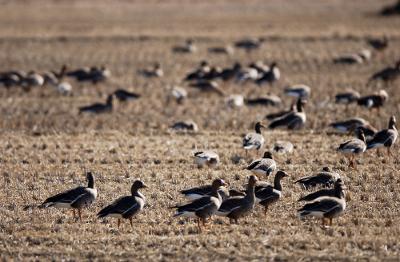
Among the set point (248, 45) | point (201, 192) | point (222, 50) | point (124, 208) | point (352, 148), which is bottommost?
point (124, 208)

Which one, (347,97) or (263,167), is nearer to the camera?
(263,167)

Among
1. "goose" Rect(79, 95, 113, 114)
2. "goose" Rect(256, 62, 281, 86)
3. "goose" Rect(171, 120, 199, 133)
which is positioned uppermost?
"goose" Rect(256, 62, 281, 86)

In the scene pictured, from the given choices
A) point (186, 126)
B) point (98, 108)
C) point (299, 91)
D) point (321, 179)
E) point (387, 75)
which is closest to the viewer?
point (321, 179)

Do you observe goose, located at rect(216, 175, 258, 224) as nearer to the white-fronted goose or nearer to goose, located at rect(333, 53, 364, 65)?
the white-fronted goose

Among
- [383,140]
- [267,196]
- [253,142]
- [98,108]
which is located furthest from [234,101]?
[267,196]

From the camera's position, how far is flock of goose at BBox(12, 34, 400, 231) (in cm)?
1146

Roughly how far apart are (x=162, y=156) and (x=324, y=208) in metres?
6.48

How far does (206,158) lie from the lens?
15680mm

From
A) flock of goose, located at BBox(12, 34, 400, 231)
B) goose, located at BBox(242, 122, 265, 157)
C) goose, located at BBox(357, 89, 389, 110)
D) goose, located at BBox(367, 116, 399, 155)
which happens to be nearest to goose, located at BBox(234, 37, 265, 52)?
flock of goose, located at BBox(12, 34, 400, 231)

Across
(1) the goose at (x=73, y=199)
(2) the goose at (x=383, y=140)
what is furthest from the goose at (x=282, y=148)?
(1) the goose at (x=73, y=199)

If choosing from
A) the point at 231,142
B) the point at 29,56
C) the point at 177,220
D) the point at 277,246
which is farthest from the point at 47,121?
the point at 29,56

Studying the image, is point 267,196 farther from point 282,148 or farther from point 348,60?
point 348,60

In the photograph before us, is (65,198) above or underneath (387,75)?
underneath

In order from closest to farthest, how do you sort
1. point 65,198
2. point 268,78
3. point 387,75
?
point 65,198, point 387,75, point 268,78
